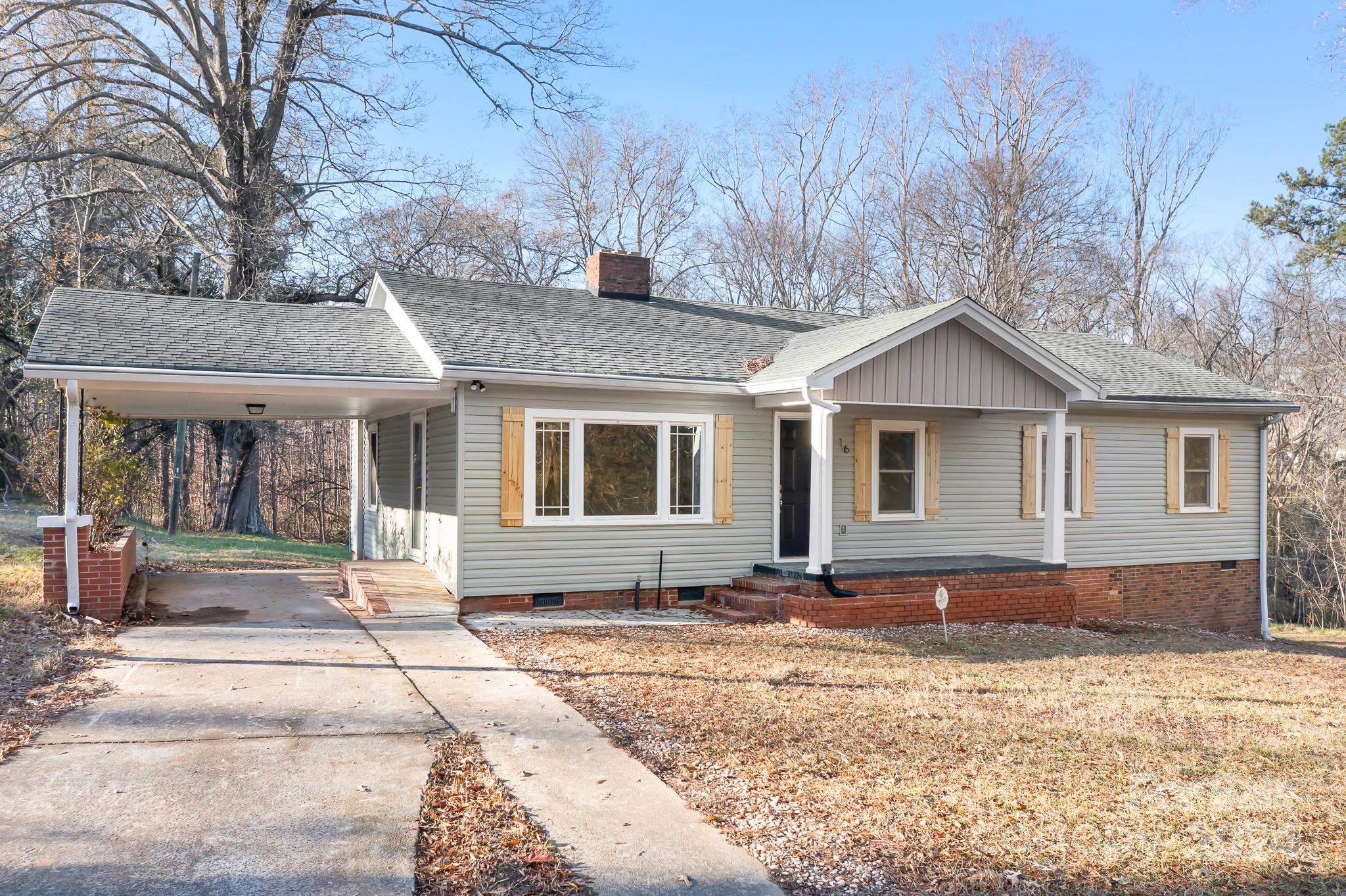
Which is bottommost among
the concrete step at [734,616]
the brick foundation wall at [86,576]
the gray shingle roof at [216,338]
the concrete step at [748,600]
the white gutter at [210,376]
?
the concrete step at [734,616]

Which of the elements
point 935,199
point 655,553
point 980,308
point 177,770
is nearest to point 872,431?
point 980,308

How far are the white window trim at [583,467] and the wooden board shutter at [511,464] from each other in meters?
0.08

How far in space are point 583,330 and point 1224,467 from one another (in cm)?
1026

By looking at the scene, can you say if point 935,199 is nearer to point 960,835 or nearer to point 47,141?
point 47,141

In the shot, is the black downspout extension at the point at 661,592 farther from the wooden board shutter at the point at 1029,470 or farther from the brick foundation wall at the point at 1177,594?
the brick foundation wall at the point at 1177,594

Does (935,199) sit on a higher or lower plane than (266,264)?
higher

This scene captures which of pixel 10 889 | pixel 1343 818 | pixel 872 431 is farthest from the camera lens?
pixel 872 431

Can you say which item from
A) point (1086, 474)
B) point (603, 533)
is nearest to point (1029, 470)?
point (1086, 474)

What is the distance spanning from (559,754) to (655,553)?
5985mm

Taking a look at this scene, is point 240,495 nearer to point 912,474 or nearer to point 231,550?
point 231,550

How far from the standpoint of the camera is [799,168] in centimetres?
2945

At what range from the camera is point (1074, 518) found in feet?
45.5

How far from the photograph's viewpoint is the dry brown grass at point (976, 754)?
3.97 metres

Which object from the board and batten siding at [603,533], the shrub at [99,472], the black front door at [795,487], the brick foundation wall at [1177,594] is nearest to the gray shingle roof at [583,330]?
the board and batten siding at [603,533]
